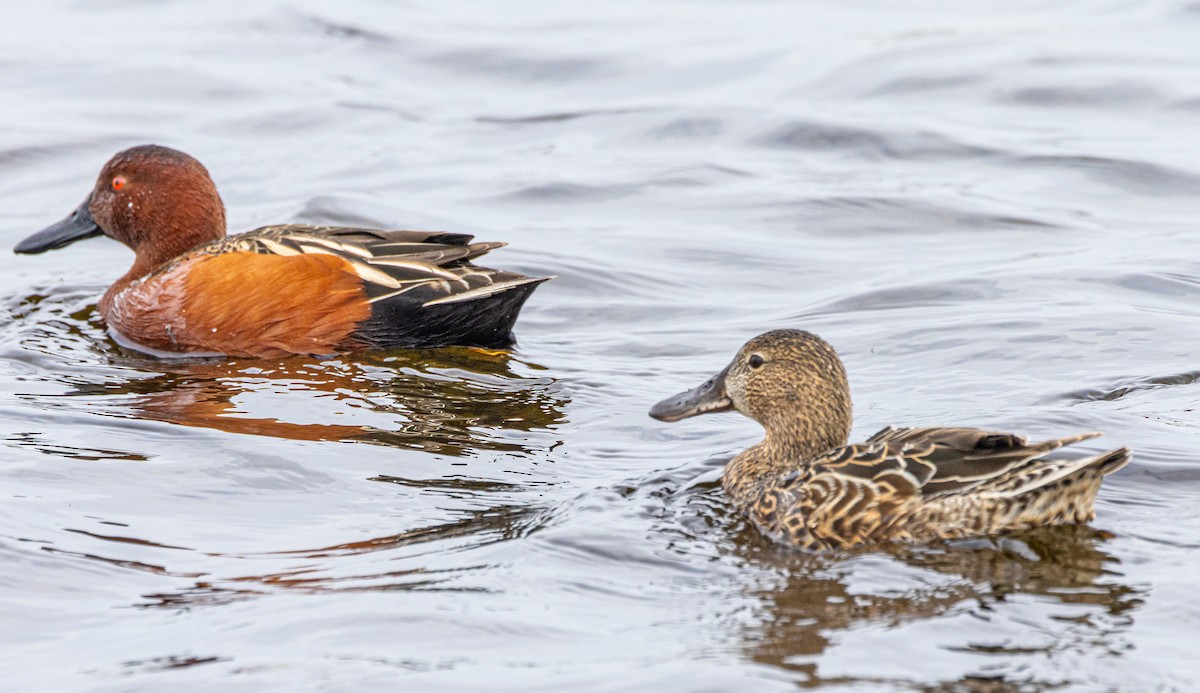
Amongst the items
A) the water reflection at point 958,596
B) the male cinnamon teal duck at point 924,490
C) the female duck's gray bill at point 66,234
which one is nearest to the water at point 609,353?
the water reflection at point 958,596

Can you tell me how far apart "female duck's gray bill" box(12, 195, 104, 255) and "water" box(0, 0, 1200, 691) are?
1.12ft

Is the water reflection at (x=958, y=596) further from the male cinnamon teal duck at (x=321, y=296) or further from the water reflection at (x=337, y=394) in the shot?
the male cinnamon teal duck at (x=321, y=296)

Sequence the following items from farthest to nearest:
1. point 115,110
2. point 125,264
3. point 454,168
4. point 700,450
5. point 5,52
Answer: point 5,52 < point 115,110 < point 454,168 < point 125,264 < point 700,450

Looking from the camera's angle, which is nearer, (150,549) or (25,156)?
(150,549)

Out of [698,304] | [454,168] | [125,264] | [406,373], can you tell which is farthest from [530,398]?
[454,168]

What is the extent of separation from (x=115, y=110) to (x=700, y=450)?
1067 centimetres

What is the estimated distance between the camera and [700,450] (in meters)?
7.64

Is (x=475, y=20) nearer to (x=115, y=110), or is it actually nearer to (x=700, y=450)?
(x=115, y=110)

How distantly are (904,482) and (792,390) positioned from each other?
884 millimetres

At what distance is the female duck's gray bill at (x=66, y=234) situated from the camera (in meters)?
10.6

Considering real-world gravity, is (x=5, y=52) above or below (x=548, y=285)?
above

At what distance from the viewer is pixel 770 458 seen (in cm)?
698

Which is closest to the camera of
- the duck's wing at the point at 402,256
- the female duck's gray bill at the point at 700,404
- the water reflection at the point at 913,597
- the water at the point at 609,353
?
the water reflection at the point at 913,597

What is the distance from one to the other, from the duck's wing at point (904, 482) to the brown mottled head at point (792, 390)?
53 centimetres
